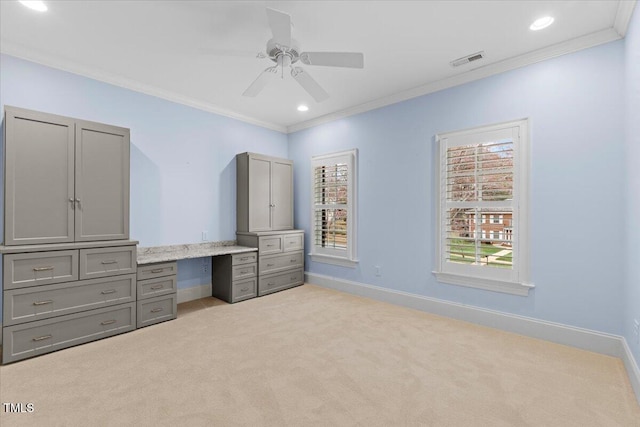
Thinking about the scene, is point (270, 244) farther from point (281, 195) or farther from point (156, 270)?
point (156, 270)

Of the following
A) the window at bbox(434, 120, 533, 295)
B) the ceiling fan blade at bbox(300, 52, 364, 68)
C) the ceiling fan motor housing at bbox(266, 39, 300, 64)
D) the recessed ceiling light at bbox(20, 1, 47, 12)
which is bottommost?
the window at bbox(434, 120, 533, 295)

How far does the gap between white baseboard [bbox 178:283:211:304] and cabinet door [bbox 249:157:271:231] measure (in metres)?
1.09

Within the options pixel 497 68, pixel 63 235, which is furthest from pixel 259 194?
pixel 497 68

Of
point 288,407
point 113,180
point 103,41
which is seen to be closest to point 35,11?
point 103,41

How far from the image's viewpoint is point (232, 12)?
2.36 metres

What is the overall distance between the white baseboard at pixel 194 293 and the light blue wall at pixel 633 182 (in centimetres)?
453

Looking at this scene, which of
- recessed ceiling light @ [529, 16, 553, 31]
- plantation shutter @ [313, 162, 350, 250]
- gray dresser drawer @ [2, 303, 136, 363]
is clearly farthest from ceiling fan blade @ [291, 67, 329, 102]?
gray dresser drawer @ [2, 303, 136, 363]

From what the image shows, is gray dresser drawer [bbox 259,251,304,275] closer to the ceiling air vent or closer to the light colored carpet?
the light colored carpet

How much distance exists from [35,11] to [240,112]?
259 cm

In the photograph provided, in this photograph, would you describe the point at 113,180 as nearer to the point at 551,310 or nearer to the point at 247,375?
the point at 247,375

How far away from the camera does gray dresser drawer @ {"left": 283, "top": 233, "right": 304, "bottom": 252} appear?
480 centimetres

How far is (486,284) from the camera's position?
3.23 metres

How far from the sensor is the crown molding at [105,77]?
9.41 feet

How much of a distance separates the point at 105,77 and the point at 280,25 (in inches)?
99.6
